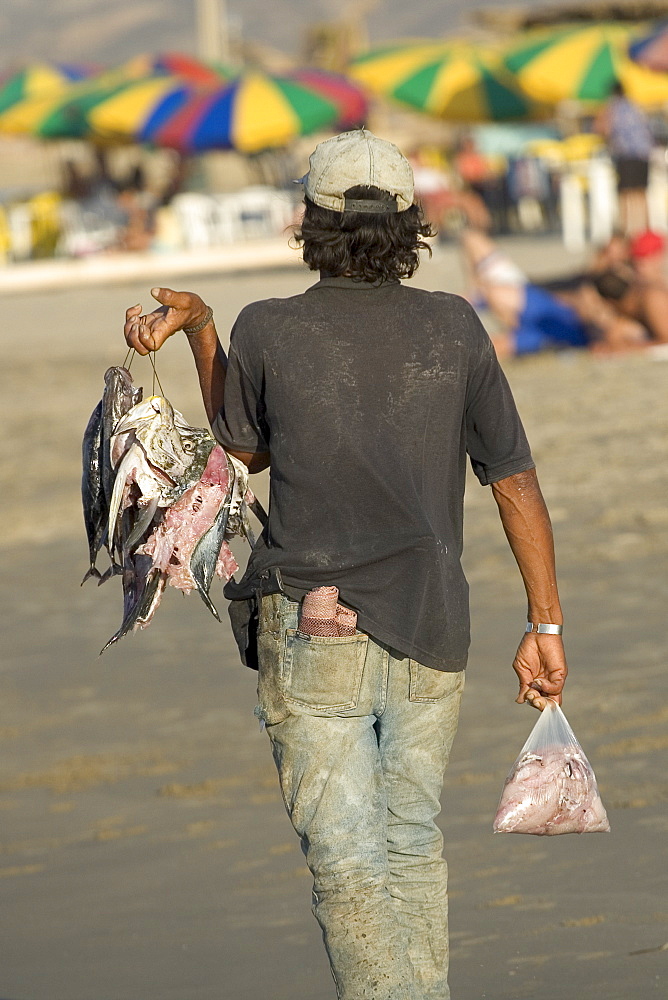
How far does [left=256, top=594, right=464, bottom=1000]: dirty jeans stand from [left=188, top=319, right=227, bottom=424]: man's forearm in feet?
1.45

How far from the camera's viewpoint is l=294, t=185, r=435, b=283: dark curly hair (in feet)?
8.40

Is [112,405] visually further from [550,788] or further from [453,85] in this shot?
[453,85]

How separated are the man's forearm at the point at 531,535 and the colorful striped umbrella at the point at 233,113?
662 inches

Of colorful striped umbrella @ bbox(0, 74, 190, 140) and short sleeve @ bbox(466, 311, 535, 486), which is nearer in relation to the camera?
short sleeve @ bbox(466, 311, 535, 486)

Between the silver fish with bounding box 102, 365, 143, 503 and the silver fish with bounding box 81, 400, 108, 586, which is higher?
the silver fish with bounding box 102, 365, 143, 503

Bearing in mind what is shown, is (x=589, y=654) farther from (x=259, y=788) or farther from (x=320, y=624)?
(x=320, y=624)

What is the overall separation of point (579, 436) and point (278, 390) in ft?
21.7

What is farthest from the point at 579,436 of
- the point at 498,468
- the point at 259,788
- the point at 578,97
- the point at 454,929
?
the point at 578,97

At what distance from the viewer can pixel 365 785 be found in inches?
101

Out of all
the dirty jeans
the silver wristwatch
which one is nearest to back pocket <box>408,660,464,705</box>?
the dirty jeans

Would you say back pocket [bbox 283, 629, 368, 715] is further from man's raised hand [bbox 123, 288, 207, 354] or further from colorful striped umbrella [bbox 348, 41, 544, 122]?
colorful striped umbrella [bbox 348, 41, 544, 122]

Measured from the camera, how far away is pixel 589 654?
5.31 metres

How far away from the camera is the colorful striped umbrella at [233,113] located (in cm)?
1894

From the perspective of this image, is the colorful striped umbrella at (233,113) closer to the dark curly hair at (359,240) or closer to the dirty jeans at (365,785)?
the dark curly hair at (359,240)
